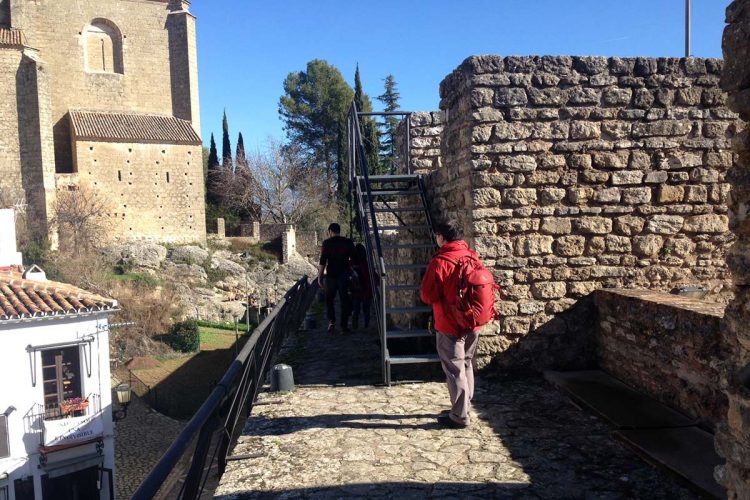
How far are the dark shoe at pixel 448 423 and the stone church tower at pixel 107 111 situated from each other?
32.5 metres

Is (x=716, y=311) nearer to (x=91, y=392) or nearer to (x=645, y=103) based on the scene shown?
(x=645, y=103)

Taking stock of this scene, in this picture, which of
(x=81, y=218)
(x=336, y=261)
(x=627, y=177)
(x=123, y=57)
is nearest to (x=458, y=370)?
(x=627, y=177)

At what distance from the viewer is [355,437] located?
3844 millimetres

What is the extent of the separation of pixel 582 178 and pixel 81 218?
104 ft

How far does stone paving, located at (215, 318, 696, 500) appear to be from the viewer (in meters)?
3.08

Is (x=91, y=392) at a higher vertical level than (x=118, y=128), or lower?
lower

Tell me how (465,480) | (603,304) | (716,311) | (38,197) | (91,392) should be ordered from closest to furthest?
(465,480) → (716,311) → (603,304) → (91,392) → (38,197)

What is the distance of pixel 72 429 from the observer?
46.8ft

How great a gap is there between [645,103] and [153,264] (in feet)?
104

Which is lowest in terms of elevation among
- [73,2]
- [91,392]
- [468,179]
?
[91,392]

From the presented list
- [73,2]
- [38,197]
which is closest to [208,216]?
[38,197]

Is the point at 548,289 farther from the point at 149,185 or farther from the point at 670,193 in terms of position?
the point at 149,185

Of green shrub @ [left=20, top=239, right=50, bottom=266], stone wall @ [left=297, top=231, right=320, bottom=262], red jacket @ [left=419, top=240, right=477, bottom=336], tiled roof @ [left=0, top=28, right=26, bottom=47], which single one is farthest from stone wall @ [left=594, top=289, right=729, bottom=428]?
tiled roof @ [left=0, top=28, right=26, bottom=47]

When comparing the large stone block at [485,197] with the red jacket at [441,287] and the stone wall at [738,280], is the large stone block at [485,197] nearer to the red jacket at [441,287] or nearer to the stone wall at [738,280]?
the red jacket at [441,287]
